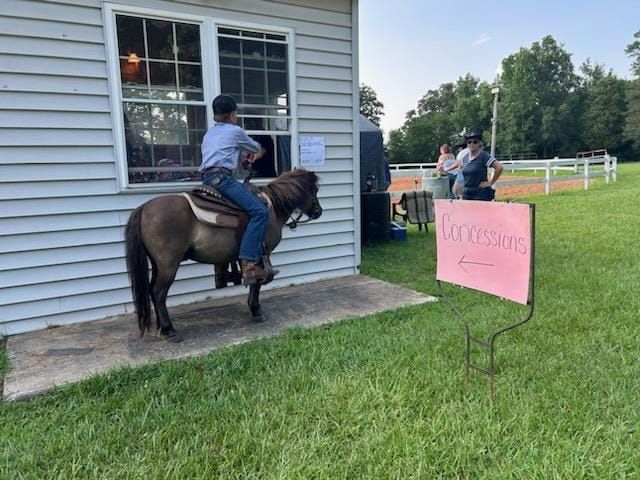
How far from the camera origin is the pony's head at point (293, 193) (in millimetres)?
3873

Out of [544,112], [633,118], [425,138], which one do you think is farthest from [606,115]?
[425,138]

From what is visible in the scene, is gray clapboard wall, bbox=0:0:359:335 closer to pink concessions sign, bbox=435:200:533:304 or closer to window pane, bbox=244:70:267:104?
window pane, bbox=244:70:267:104

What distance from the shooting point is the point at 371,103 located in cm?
6297

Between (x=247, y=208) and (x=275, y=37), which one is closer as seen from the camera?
(x=247, y=208)

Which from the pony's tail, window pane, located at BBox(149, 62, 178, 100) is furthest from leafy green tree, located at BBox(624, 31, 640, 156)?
the pony's tail

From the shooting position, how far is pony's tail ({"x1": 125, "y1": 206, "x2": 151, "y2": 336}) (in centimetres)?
321

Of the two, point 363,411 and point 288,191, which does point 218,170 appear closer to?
point 288,191

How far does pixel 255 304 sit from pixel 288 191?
3.49 feet

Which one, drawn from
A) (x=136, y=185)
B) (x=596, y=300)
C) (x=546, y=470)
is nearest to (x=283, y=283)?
(x=136, y=185)

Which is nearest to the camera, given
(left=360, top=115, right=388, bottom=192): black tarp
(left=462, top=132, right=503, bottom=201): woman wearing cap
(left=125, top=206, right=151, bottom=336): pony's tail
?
(left=125, top=206, right=151, bottom=336): pony's tail

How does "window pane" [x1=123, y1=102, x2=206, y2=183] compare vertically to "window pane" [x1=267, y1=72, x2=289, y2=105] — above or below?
below

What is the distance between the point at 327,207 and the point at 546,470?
12.2ft

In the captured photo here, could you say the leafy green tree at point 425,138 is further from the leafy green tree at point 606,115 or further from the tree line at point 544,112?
the leafy green tree at point 606,115

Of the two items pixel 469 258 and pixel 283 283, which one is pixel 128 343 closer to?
pixel 283 283
